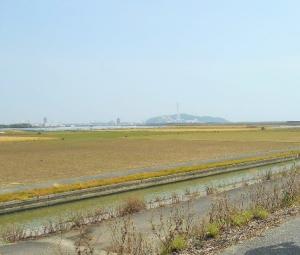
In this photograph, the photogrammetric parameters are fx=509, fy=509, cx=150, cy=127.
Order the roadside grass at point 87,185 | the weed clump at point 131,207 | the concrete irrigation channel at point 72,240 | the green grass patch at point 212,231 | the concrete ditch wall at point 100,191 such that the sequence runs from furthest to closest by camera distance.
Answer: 1. the roadside grass at point 87,185
2. the concrete ditch wall at point 100,191
3. the weed clump at point 131,207
4. the concrete irrigation channel at point 72,240
5. the green grass patch at point 212,231

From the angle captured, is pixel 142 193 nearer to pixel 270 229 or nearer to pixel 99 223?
pixel 99 223

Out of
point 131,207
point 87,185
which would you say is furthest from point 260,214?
point 87,185

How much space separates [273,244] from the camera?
9023 millimetres

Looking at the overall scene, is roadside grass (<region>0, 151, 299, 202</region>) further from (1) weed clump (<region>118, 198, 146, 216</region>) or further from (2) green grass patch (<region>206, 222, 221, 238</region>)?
(2) green grass patch (<region>206, 222, 221, 238</region>)

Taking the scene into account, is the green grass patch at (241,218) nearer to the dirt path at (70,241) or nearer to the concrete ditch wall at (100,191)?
the dirt path at (70,241)

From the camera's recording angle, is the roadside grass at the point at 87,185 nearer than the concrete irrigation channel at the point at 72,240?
No

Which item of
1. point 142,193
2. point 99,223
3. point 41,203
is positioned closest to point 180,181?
point 142,193

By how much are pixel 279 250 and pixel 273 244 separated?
17.8 inches

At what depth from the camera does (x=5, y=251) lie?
10.5m

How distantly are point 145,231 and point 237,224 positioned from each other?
2.58 meters

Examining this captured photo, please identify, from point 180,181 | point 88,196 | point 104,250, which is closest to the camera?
point 104,250

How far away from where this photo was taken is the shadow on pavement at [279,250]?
8.41 metres

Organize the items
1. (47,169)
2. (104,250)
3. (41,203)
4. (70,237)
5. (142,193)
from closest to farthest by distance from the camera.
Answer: (104,250) < (70,237) < (41,203) < (142,193) < (47,169)

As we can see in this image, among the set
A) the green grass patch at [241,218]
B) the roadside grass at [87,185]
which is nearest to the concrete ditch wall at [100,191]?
the roadside grass at [87,185]
